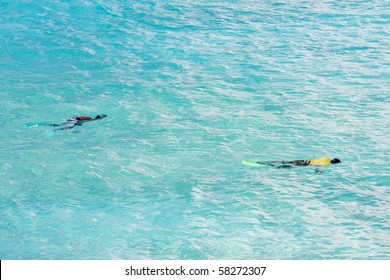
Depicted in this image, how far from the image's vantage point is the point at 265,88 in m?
13.1

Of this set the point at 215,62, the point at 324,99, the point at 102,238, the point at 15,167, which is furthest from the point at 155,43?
the point at 102,238

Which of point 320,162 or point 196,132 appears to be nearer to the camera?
point 320,162

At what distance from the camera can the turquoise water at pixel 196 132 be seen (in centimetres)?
841

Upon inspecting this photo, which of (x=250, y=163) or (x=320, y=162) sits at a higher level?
(x=320, y=162)

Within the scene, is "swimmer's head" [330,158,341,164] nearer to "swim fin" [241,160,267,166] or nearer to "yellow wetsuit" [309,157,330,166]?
"yellow wetsuit" [309,157,330,166]

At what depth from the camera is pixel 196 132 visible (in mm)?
11320

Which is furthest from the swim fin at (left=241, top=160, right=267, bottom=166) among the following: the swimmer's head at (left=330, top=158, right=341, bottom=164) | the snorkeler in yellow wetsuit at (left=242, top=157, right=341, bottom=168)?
the swimmer's head at (left=330, top=158, right=341, bottom=164)

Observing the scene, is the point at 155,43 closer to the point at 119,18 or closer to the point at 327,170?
the point at 119,18

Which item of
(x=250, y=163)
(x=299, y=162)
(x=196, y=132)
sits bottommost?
(x=196, y=132)

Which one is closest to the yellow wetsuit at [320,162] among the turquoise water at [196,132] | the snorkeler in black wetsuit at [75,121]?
the turquoise water at [196,132]

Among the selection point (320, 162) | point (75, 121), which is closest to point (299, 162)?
point (320, 162)

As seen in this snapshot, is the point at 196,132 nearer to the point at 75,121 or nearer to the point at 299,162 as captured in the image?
the point at 299,162

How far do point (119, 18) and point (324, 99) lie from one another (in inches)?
287

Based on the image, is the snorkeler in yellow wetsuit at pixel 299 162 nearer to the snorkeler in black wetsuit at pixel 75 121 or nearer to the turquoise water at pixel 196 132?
the turquoise water at pixel 196 132
